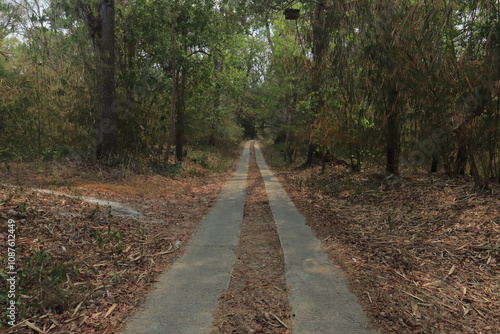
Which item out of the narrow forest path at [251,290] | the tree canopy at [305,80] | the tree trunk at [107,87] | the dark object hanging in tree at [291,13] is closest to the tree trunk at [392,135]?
the tree canopy at [305,80]

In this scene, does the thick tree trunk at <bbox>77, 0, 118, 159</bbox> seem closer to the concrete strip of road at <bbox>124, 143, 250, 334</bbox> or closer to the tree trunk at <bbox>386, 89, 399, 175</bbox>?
the concrete strip of road at <bbox>124, 143, 250, 334</bbox>

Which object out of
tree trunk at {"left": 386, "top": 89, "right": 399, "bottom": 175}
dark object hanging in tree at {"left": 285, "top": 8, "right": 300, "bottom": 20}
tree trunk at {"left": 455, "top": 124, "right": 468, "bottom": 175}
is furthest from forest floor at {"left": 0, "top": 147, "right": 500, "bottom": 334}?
dark object hanging in tree at {"left": 285, "top": 8, "right": 300, "bottom": 20}

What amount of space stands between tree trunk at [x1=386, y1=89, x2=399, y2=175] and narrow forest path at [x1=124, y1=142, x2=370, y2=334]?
4.67 meters

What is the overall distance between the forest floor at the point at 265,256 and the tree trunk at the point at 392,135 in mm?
1256

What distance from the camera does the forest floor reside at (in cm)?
294

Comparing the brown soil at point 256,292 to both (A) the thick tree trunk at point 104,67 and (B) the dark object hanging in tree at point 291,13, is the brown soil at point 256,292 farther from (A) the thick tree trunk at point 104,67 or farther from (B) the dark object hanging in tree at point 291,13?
(B) the dark object hanging in tree at point 291,13

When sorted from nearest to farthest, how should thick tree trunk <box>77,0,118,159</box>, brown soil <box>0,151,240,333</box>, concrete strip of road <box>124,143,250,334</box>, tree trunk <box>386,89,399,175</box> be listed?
1. concrete strip of road <box>124,143,250,334</box>
2. brown soil <box>0,151,240,333</box>
3. tree trunk <box>386,89,399,175</box>
4. thick tree trunk <box>77,0,118,159</box>

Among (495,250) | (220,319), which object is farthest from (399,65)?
(220,319)

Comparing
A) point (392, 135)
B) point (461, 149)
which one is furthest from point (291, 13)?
point (461, 149)

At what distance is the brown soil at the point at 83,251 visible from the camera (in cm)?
293

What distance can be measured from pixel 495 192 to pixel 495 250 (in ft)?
9.29

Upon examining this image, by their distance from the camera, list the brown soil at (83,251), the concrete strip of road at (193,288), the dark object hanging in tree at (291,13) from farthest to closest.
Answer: the dark object hanging in tree at (291,13) < the brown soil at (83,251) < the concrete strip of road at (193,288)

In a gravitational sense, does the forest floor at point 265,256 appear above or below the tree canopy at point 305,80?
below

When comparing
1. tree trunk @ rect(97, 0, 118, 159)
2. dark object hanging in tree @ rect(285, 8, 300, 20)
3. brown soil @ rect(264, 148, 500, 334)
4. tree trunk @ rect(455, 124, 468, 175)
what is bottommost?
brown soil @ rect(264, 148, 500, 334)
